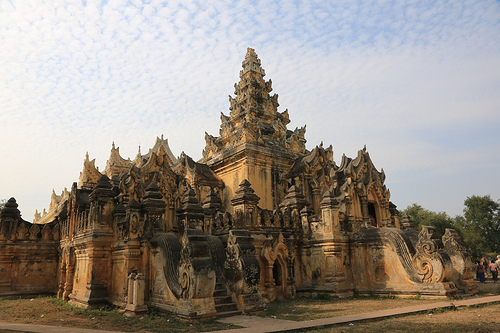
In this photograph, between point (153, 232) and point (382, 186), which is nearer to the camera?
point (153, 232)

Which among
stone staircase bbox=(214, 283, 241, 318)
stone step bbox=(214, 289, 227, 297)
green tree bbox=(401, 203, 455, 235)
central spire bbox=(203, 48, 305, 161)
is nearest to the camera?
stone staircase bbox=(214, 283, 241, 318)

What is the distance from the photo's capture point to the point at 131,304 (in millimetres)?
11445

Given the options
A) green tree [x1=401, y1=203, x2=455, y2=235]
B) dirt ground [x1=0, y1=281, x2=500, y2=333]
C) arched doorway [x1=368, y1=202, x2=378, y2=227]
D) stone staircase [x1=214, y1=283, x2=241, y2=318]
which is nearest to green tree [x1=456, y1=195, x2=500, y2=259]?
green tree [x1=401, y1=203, x2=455, y2=235]

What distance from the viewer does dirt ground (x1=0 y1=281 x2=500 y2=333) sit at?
366 inches

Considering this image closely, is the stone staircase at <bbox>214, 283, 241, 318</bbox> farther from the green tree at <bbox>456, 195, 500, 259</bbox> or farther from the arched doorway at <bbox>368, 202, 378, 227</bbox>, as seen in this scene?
the green tree at <bbox>456, 195, 500, 259</bbox>

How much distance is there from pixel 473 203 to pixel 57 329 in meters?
63.4

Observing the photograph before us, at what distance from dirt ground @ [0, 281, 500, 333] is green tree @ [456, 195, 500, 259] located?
42188 mm

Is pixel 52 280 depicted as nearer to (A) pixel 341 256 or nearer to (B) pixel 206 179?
(B) pixel 206 179

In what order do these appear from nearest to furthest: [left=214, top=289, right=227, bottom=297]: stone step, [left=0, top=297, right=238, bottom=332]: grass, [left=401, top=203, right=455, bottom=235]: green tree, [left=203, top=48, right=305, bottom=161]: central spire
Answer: [left=0, top=297, right=238, bottom=332]: grass
[left=214, top=289, right=227, bottom=297]: stone step
[left=203, top=48, right=305, bottom=161]: central spire
[left=401, top=203, right=455, bottom=235]: green tree

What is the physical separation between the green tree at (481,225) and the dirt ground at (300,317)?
42188 mm

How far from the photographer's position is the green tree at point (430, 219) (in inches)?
2009


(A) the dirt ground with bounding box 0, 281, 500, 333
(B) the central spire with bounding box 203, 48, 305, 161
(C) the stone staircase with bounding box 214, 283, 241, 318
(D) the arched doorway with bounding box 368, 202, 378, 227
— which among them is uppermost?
(B) the central spire with bounding box 203, 48, 305, 161

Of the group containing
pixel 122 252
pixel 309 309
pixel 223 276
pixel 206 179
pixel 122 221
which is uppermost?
pixel 206 179

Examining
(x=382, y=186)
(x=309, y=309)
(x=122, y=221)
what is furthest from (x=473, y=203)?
(x=122, y=221)
